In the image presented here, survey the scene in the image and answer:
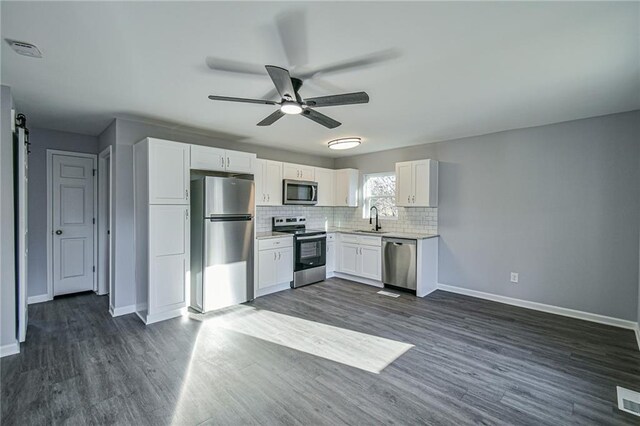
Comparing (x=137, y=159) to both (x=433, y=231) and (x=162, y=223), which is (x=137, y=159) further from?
(x=433, y=231)

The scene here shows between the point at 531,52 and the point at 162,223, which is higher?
the point at 531,52

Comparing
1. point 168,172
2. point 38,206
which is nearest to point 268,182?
point 168,172

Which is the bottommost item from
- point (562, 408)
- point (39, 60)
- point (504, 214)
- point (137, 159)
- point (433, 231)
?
point (562, 408)

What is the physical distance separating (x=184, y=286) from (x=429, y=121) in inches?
151

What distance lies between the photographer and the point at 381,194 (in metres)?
5.71

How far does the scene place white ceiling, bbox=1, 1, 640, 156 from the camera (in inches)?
65.2

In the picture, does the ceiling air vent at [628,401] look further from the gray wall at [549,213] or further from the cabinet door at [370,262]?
the cabinet door at [370,262]

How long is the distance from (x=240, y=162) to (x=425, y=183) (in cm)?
296

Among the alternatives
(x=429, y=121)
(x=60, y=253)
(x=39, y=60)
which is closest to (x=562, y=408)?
(x=429, y=121)

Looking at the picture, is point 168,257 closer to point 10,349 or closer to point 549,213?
point 10,349

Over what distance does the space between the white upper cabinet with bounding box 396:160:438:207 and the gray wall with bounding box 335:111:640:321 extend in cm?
21

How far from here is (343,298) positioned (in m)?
4.36

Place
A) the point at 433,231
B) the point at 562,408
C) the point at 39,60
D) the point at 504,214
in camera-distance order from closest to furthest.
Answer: the point at 562,408, the point at 39,60, the point at 504,214, the point at 433,231

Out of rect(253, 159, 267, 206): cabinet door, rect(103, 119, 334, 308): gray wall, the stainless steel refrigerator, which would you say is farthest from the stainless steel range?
rect(103, 119, 334, 308): gray wall
